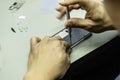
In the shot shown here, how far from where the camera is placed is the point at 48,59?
90cm

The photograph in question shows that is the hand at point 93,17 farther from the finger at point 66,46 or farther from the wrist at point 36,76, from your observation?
the wrist at point 36,76

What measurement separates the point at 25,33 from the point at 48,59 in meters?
0.19

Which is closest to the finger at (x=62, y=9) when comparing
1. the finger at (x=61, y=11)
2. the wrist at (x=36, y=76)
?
the finger at (x=61, y=11)

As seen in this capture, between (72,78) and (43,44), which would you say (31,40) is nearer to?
(43,44)

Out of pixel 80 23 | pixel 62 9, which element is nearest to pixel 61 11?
pixel 62 9

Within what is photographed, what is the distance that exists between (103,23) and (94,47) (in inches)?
4.6

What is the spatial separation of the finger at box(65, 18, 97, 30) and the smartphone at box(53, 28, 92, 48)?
0.08 ft

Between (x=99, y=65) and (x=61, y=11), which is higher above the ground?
(x=61, y=11)

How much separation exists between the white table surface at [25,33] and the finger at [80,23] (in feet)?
0.14

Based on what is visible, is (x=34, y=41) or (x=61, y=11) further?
(x=61, y=11)

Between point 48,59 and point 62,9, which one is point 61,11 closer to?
point 62,9

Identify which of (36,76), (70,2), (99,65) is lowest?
(99,65)

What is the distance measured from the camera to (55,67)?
88 cm

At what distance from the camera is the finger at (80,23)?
3.11ft
